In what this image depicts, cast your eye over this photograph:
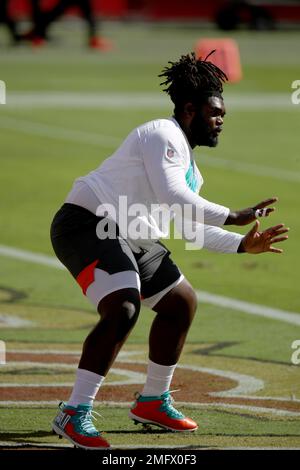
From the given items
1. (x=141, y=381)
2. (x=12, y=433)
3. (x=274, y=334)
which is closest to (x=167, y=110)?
(x=274, y=334)

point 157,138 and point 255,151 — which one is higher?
point 157,138

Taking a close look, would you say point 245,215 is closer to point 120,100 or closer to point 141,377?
point 141,377

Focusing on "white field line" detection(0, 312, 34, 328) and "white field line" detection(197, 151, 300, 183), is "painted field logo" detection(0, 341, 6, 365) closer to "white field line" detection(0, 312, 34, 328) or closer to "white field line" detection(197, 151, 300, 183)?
"white field line" detection(0, 312, 34, 328)

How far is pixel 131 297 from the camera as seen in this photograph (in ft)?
22.6

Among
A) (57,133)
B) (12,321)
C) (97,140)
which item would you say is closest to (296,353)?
(12,321)

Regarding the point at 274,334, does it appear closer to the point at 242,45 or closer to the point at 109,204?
the point at 109,204

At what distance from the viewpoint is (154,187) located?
274 inches

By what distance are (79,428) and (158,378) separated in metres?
0.79

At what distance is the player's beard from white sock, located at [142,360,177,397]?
1268 mm

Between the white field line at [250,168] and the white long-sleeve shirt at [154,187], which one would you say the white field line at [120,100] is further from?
the white long-sleeve shirt at [154,187]

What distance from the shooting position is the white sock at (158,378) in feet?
24.4

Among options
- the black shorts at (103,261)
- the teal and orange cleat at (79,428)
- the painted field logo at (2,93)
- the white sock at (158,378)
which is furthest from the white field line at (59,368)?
the painted field logo at (2,93)

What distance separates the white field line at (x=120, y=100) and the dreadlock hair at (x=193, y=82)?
59.4 ft
